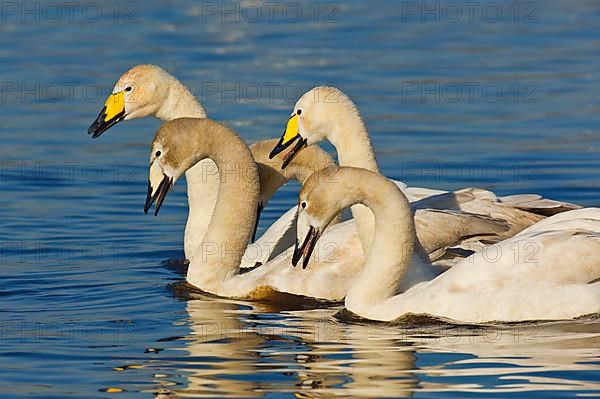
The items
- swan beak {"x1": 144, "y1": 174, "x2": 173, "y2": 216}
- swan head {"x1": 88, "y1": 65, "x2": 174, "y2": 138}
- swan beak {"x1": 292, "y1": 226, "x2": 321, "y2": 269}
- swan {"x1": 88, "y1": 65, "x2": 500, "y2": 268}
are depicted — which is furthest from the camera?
swan head {"x1": 88, "y1": 65, "x2": 174, "y2": 138}

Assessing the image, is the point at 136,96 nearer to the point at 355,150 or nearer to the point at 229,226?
the point at 229,226

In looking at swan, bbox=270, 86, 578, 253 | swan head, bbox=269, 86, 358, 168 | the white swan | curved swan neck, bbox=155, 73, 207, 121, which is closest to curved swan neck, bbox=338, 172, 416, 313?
swan, bbox=270, 86, 578, 253

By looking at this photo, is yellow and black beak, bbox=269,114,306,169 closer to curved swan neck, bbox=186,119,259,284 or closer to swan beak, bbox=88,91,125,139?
curved swan neck, bbox=186,119,259,284

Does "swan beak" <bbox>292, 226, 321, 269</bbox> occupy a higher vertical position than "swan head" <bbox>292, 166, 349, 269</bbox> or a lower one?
lower

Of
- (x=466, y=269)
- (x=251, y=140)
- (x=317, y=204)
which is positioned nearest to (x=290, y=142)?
(x=317, y=204)

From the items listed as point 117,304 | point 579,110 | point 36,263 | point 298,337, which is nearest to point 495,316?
point 298,337

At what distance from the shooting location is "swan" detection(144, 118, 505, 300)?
12.6 metres

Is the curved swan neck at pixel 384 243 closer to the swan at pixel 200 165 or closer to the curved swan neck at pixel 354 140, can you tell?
the curved swan neck at pixel 354 140

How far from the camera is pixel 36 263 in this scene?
14047mm

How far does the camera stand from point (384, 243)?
1144 centimetres

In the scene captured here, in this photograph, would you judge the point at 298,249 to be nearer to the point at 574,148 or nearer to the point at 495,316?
the point at 495,316

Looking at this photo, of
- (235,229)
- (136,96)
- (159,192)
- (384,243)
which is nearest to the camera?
(384,243)

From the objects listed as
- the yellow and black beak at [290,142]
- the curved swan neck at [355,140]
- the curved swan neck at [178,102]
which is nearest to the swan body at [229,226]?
the yellow and black beak at [290,142]

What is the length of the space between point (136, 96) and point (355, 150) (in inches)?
105
